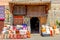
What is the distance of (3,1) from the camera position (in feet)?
106

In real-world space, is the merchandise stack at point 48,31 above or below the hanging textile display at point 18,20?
below

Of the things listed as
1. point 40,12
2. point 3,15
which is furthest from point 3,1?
point 40,12

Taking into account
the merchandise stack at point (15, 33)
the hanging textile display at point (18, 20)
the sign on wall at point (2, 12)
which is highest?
the sign on wall at point (2, 12)

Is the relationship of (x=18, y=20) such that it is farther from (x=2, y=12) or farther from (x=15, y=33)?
(x=15, y=33)

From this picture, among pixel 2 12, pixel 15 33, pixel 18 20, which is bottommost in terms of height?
pixel 15 33

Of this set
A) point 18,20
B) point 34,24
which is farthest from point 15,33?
point 34,24

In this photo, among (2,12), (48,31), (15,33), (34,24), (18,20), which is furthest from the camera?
(34,24)

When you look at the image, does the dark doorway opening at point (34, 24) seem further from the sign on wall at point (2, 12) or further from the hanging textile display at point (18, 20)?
the sign on wall at point (2, 12)

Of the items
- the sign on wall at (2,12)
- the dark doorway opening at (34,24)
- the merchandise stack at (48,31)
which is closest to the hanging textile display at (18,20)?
the dark doorway opening at (34,24)

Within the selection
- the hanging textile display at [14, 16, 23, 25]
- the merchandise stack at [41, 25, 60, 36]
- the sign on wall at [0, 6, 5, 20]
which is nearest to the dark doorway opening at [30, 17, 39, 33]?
the hanging textile display at [14, 16, 23, 25]

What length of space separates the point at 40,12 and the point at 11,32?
5.96 meters

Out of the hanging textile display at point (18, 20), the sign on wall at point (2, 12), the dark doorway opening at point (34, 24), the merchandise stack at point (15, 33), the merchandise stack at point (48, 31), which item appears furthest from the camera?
the dark doorway opening at point (34, 24)

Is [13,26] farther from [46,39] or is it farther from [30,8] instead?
[46,39]

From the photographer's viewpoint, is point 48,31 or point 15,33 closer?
point 15,33
